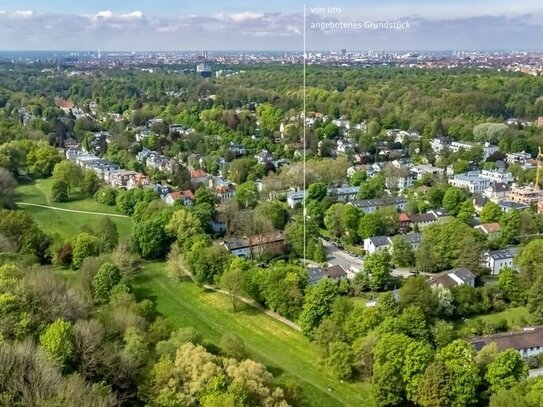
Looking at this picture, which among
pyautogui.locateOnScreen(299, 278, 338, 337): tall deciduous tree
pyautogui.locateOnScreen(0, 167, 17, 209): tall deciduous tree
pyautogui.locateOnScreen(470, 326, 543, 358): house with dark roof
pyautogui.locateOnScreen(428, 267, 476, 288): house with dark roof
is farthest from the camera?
pyautogui.locateOnScreen(0, 167, 17, 209): tall deciduous tree

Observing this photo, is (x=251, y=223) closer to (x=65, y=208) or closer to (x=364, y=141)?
(x=65, y=208)

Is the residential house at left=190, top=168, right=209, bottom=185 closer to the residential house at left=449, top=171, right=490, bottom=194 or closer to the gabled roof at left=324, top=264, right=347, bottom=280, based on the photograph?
the residential house at left=449, top=171, right=490, bottom=194

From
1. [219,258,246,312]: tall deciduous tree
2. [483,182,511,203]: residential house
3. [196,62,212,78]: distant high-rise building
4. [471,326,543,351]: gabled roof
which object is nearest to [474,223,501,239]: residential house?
[483,182,511,203]: residential house

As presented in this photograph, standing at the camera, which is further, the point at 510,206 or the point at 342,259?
the point at 510,206

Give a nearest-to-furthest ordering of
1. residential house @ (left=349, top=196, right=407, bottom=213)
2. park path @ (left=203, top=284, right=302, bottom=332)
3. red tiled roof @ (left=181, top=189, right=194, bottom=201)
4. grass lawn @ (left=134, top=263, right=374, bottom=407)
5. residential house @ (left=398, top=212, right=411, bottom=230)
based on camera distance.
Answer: grass lawn @ (left=134, top=263, right=374, bottom=407) < park path @ (left=203, top=284, right=302, bottom=332) < residential house @ (left=398, top=212, right=411, bottom=230) < residential house @ (left=349, top=196, right=407, bottom=213) < red tiled roof @ (left=181, top=189, right=194, bottom=201)

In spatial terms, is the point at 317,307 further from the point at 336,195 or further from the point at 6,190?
the point at 6,190

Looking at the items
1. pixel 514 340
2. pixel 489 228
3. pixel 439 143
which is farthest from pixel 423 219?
pixel 439 143

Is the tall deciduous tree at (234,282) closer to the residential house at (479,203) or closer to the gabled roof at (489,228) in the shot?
the gabled roof at (489,228)
